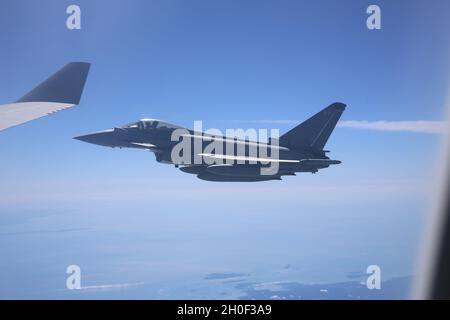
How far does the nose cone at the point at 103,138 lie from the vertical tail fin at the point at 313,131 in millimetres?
3744

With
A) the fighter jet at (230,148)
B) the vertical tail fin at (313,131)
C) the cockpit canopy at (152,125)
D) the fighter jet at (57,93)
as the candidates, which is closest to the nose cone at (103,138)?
the fighter jet at (230,148)

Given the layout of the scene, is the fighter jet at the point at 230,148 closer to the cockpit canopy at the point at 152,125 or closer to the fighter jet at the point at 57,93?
the cockpit canopy at the point at 152,125

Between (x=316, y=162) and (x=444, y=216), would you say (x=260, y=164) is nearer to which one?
(x=316, y=162)

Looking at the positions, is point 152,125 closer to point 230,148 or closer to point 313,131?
point 230,148

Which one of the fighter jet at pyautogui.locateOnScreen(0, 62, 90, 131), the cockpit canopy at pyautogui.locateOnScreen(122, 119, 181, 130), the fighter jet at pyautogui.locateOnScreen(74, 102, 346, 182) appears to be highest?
the fighter jet at pyautogui.locateOnScreen(0, 62, 90, 131)

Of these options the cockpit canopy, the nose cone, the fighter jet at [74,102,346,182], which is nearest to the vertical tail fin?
the fighter jet at [74,102,346,182]

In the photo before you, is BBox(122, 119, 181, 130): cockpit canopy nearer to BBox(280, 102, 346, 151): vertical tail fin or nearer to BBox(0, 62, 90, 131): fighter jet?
BBox(280, 102, 346, 151): vertical tail fin

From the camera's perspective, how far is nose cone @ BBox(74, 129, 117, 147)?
26.5 ft

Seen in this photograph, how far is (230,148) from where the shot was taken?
24.4 ft

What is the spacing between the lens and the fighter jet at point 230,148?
287 inches

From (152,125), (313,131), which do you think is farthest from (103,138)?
(313,131)
